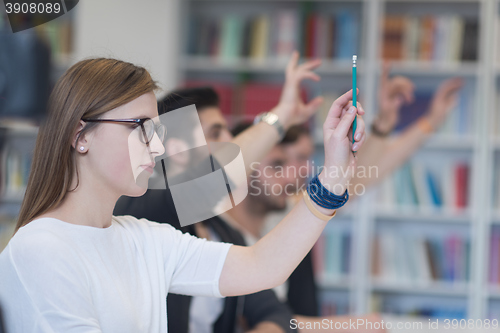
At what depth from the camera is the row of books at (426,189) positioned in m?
3.07

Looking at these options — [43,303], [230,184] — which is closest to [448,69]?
[230,184]

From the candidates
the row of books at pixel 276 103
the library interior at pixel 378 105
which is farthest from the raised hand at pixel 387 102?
the row of books at pixel 276 103

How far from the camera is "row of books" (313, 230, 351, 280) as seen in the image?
311 cm

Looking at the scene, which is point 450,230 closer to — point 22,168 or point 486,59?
point 486,59

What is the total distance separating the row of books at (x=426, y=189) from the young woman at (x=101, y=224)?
2.25m

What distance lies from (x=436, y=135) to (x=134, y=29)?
6.21 feet

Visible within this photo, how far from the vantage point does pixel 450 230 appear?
3.23 m

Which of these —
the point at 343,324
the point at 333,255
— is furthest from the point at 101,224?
the point at 333,255

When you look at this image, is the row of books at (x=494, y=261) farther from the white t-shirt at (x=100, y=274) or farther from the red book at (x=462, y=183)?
the white t-shirt at (x=100, y=274)

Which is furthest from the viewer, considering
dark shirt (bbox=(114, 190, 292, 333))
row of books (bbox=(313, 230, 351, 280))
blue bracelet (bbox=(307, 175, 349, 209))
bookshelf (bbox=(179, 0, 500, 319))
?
A: row of books (bbox=(313, 230, 351, 280))

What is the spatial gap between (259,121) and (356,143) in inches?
27.6

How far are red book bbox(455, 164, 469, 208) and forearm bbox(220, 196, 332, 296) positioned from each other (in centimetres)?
239

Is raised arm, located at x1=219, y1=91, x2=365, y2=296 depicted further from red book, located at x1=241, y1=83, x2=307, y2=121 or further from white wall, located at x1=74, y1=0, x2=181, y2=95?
red book, located at x1=241, y1=83, x2=307, y2=121

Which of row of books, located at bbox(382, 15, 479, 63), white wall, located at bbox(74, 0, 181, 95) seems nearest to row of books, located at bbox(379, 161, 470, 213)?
row of books, located at bbox(382, 15, 479, 63)
